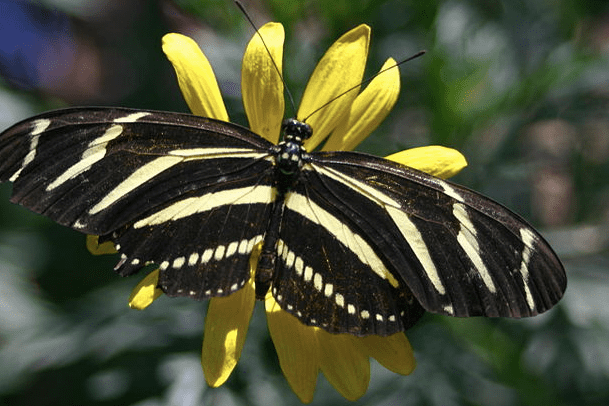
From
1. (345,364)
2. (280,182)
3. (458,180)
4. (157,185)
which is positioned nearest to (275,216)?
(280,182)

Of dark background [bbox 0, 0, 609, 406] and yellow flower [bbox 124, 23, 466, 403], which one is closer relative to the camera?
yellow flower [bbox 124, 23, 466, 403]

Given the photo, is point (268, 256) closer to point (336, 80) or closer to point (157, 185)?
point (157, 185)

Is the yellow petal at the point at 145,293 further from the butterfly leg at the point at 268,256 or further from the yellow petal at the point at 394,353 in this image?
the yellow petal at the point at 394,353

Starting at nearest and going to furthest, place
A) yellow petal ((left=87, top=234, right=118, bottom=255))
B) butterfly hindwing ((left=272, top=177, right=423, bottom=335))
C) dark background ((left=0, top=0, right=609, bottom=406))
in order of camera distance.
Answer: butterfly hindwing ((left=272, top=177, right=423, bottom=335)) → yellow petal ((left=87, top=234, right=118, bottom=255)) → dark background ((left=0, top=0, right=609, bottom=406))

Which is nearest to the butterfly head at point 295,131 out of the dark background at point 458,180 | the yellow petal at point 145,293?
the yellow petal at point 145,293

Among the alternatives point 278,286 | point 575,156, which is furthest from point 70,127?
point 575,156

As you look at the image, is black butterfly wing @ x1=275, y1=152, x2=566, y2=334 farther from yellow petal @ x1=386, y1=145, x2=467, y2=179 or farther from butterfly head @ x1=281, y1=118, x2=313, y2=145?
yellow petal @ x1=386, y1=145, x2=467, y2=179

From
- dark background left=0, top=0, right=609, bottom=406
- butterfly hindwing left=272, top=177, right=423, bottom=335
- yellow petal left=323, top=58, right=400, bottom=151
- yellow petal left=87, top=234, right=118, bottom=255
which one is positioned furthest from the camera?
dark background left=0, top=0, right=609, bottom=406

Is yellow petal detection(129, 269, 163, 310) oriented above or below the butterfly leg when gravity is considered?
above

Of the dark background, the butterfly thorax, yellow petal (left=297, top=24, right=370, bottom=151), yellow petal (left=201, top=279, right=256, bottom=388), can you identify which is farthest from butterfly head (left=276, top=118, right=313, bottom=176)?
the dark background
